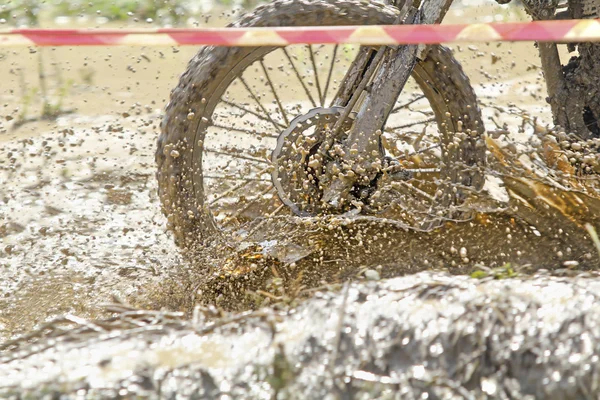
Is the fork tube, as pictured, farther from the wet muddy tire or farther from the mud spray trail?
A: the mud spray trail

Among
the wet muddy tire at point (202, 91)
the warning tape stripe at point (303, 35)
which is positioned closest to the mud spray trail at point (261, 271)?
the wet muddy tire at point (202, 91)

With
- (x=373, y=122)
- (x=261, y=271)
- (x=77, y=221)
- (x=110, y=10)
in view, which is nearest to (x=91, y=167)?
(x=77, y=221)

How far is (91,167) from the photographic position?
4.45 metres

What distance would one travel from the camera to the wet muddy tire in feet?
9.20

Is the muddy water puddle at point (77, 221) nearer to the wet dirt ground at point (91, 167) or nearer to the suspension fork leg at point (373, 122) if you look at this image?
the wet dirt ground at point (91, 167)

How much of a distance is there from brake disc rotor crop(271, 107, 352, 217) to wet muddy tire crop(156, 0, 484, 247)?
300 mm

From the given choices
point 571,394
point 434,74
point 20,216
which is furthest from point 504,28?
point 20,216

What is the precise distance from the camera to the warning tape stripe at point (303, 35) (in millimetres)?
2246

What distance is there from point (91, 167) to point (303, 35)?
232 cm

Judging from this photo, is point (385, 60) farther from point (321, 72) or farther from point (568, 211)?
point (321, 72)

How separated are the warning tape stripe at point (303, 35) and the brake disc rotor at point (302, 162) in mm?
493

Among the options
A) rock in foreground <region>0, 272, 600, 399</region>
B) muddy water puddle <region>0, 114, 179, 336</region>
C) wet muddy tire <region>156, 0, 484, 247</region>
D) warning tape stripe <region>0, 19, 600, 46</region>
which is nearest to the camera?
rock in foreground <region>0, 272, 600, 399</region>

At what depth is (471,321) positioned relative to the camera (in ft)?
4.69

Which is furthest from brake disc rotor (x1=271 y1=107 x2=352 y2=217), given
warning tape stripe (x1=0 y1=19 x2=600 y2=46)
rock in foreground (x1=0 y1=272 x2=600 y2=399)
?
rock in foreground (x1=0 y1=272 x2=600 y2=399)
